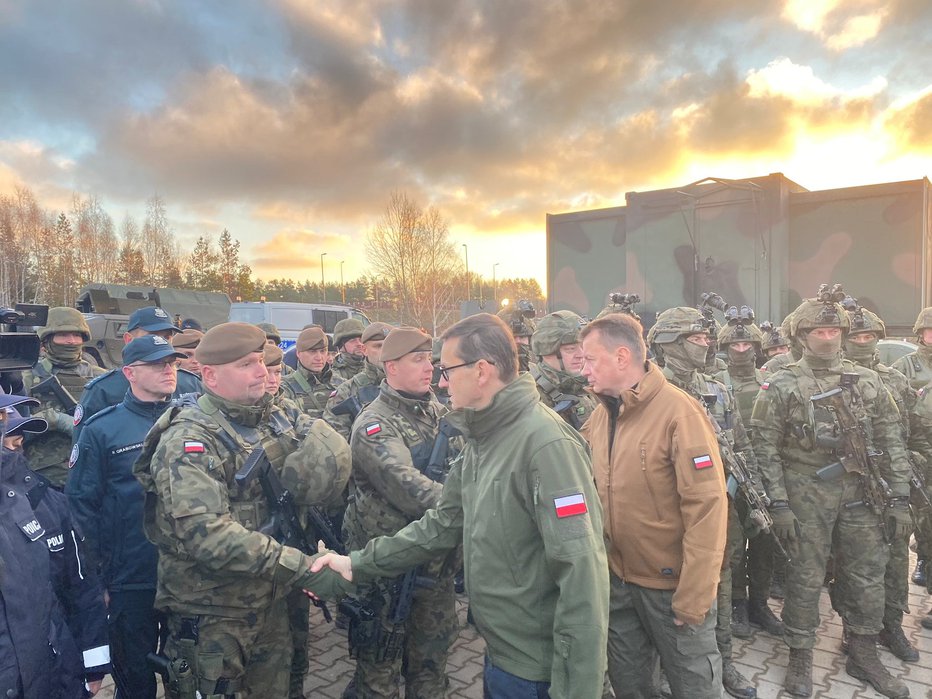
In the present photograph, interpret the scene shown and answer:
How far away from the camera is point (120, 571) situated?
317cm

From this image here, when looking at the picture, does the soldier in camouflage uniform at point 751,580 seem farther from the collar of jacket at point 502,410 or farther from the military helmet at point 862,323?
the collar of jacket at point 502,410

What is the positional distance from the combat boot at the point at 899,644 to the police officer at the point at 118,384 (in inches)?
214

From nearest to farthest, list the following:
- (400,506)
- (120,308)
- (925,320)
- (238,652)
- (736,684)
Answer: (238,652) → (400,506) → (736,684) → (925,320) → (120,308)

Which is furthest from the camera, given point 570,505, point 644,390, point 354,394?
point 354,394

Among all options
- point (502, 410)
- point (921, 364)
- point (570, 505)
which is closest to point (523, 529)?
point (570, 505)

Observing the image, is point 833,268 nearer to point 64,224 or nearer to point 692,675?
point 692,675

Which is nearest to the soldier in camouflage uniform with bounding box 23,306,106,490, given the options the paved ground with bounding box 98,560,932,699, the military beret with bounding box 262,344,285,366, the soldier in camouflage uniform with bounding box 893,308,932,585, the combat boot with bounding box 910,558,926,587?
the military beret with bounding box 262,344,285,366

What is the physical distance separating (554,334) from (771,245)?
5141mm

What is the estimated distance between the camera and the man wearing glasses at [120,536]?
3.16m

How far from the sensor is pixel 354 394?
5.12m

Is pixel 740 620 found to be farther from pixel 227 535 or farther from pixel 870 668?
pixel 227 535

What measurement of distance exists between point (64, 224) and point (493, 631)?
46.6m

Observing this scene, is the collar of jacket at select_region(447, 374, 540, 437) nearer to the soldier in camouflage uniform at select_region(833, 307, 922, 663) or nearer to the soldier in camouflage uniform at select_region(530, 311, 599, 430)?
the soldier in camouflage uniform at select_region(530, 311, 599, 430)

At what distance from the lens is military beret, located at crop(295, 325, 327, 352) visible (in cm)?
654
